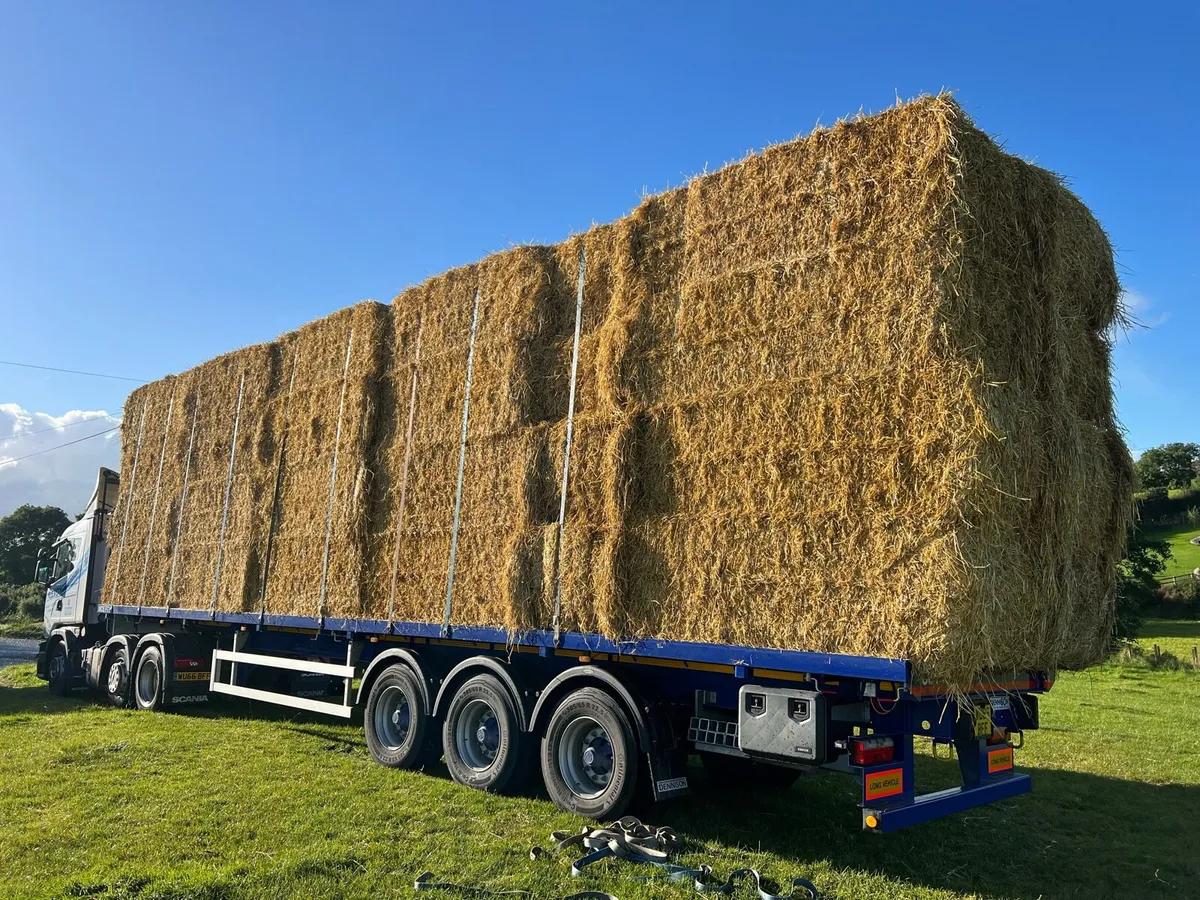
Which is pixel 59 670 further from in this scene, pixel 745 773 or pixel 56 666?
pixel 745 773

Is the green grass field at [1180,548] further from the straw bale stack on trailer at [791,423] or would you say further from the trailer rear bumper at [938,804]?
the straw bale stack on trailer at [791,423]

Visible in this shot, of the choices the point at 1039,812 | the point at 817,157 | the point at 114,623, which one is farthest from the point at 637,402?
the point at 114,623

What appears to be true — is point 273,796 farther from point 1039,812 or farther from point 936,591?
point 1039,812

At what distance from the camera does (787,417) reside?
5770 millimetres

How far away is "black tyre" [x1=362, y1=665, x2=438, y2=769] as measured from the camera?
8.47 m

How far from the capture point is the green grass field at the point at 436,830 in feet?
17.8

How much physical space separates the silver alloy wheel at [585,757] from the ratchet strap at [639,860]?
0.53 meters

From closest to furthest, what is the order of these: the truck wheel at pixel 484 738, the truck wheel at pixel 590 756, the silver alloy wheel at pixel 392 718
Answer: the truck wheel at pixel 590 756 < the truck wheel at pixel 484 738 < the silver alloy wheel at pixel 392 718

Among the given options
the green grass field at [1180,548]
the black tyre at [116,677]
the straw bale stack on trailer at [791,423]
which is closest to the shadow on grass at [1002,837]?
the straw bale stack on trailer at [791,423]

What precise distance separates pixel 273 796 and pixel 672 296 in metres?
5.29

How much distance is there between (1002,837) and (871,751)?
2.36m

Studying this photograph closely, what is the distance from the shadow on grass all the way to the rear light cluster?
0.94 meters

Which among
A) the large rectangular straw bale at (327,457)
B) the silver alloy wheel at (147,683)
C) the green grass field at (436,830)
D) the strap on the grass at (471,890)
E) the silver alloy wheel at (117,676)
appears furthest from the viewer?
the silver alloy wheel at (117,676)

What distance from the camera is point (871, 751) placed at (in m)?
5.41
